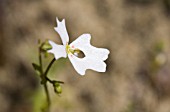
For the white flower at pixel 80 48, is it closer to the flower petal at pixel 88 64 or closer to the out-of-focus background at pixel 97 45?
the flower petal at pixel 88 64

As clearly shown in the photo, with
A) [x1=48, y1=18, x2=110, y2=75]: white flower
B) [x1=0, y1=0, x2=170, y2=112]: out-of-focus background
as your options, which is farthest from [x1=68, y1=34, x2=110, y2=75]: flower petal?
[x1=0, y1=0, x2=170, y2=112]: out-of-focus background

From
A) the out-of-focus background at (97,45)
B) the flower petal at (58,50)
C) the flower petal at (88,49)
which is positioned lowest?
the out-of-focus background at (97,45)

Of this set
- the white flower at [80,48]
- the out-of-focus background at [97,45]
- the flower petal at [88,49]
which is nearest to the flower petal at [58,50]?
the white flower at [80,48]

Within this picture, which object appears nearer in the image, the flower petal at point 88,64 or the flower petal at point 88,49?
the flower petal at point 88,64

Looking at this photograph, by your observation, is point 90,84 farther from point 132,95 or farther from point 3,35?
point 3,35

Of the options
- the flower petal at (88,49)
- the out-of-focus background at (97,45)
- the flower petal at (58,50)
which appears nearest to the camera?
the flower petal at (58,50)

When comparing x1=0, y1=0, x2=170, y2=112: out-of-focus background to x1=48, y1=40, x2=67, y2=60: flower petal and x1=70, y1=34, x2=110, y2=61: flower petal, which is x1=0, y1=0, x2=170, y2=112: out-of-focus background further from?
x1=48, y1=40, x2=67, y2=60: flower petal
